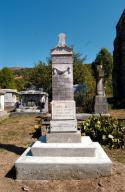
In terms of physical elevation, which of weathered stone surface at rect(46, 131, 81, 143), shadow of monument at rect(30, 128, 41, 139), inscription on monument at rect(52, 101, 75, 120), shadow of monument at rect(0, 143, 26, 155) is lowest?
shadow of monument at rect(0, 143, 26, 155)

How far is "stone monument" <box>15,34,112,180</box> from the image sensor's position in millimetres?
5598

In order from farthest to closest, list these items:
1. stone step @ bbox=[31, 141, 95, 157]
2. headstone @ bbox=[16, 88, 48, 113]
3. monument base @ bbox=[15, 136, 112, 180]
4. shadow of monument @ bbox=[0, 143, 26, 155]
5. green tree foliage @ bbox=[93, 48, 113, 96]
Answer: green tree foliage @ bbox=[93, 48, 113, 96] < headstone @ bbox=[16, 88, 48, 113] < shadow of monument @ bbox=[0, 143, 26, 155] < stone step @ bbox=[31, 141, 95, 157] < monument base @ bbox=[15, 136, 112, 180]

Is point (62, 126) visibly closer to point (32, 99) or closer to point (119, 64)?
point (32, 99)

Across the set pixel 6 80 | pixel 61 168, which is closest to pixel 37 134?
pixel 61 168

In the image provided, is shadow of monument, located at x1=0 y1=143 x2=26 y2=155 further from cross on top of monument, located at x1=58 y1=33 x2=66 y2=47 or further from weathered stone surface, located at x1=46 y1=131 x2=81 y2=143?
cross on top of monument, located at x1=58 y1=33 x2=66 y2=47

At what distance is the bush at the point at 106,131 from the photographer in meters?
8.61

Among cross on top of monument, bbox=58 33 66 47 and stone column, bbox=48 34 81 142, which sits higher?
cross on top of monument, bbox=58 33 66 47

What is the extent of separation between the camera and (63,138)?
22.3ft

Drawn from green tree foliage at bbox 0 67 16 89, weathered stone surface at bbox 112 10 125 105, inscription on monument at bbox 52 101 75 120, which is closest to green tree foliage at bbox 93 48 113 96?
green tree foliage at bbox 0 67 16 89

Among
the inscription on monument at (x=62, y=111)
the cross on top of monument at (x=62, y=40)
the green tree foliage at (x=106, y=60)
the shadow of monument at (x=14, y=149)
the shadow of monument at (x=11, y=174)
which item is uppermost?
the green tree foliage at (x=106, y=60)

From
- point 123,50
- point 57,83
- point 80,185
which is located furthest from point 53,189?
point 123,50

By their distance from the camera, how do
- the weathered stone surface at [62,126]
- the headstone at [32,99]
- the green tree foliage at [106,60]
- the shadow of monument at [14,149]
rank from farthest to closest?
the green tree foliage at [106,60], the headstone at [32,99], the shadow of monument at [14,149], the weathered stone surface at [62,126]

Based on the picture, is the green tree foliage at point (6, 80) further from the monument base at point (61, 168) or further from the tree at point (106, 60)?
the monument base at point (61, 168)

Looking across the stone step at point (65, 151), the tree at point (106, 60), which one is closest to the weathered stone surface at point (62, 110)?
the stone step at point (65, 151)
